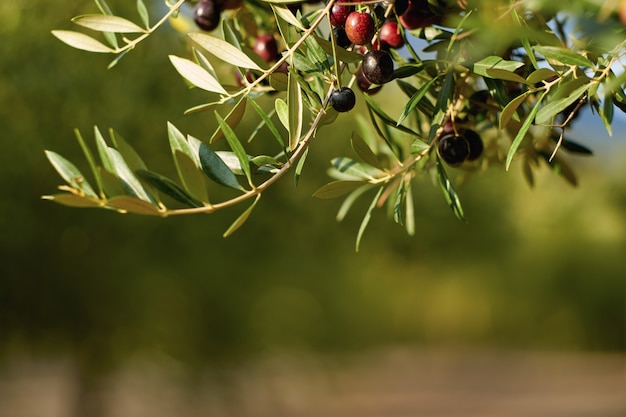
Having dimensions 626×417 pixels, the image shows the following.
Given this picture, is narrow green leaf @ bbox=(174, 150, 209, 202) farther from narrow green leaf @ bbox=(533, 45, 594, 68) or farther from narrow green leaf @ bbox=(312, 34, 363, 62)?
narrow green leaf @ bbox=(533, 45, 594, 68)

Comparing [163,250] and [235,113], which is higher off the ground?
[235,113]

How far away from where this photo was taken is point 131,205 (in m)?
0.48

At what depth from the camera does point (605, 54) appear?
55cm

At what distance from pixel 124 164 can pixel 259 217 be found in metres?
5.60

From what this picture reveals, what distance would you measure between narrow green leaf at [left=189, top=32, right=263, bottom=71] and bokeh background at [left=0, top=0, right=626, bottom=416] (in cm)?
240

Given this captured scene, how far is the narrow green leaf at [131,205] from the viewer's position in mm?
474

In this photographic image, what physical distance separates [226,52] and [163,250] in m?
5.66

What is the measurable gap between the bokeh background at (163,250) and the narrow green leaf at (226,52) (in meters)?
2.40

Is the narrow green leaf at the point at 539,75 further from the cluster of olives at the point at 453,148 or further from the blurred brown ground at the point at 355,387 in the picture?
the blurred brown ground at the point at 355,387

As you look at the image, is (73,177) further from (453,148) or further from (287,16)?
(453,148)

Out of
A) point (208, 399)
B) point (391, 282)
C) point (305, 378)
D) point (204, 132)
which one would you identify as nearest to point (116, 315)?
point (208, 399)

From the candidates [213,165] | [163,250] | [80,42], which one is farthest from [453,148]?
[163,250]

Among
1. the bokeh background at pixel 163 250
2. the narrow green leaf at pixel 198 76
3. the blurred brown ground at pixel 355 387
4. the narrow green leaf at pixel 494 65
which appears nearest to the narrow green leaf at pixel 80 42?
the narrow green leaf at pixel 198 76

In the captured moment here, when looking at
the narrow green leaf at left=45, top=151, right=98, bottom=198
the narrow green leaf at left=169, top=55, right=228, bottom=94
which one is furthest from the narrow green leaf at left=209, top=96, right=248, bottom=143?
the narrow green leaf at left=45, top=151, right=98, bottom=198
